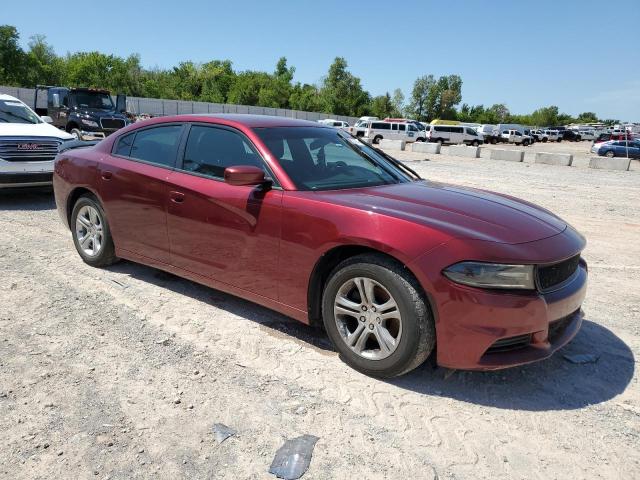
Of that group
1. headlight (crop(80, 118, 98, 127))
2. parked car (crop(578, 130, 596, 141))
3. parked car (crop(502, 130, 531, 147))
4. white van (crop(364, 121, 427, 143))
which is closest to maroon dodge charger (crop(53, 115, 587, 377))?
headlight (crop(80, 118, 98, 127))

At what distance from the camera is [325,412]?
2.89 meters

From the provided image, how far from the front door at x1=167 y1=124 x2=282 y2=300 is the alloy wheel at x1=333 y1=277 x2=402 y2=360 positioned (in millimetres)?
574

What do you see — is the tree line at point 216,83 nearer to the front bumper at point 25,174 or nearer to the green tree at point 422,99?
the green tree at point 422,99

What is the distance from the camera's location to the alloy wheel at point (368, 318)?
310 cm

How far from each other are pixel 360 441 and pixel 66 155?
441 centimetres

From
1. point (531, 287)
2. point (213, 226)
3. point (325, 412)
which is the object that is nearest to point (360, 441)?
point (325, 412)

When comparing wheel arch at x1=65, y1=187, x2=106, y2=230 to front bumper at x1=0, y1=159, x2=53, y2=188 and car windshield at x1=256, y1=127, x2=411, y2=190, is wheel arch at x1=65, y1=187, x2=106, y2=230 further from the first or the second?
front bumper at x1=0, y1=159, x2=53, y2=188

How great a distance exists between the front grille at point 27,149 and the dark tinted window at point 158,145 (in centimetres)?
440

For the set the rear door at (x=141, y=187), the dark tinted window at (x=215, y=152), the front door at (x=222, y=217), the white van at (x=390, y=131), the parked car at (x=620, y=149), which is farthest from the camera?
the white van at (x=390, y=131)

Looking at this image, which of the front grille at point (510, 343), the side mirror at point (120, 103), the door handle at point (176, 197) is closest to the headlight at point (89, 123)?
the side mirror at point (120, 103)

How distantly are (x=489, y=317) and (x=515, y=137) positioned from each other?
5809cm

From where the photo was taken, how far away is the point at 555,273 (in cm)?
309

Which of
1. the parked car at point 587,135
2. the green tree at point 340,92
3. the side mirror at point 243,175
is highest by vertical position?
the green tree at point 340,92

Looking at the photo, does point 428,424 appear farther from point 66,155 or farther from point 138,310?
point 66,155
